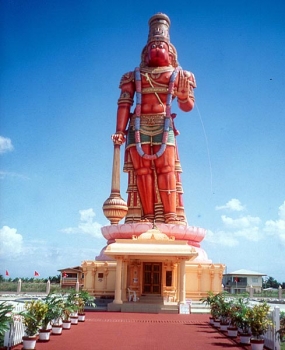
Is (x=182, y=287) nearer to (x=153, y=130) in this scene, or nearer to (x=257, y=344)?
(x=257, y=344)

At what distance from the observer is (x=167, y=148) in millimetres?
22828

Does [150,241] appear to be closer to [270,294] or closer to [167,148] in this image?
[167,148]

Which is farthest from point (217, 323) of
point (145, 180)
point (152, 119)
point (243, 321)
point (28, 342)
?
point (152, 119)

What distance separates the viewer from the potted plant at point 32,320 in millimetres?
8031

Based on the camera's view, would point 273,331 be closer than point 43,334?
Yes


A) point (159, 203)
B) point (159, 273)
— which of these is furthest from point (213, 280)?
point (159, 203)

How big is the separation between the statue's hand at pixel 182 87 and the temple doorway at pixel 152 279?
31.8 feet

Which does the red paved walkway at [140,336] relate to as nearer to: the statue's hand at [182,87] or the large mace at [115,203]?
the large mace at [115,203]

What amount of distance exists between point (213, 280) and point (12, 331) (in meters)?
13.7

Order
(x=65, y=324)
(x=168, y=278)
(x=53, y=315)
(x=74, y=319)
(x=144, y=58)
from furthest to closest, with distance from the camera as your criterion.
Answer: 1. (x=144, y=58)
2. (x=168, y=278)
3. (x=74, y=319)
4. (x=65, y=324)
5. (x=53, y=315)

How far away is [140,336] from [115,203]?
41.5ft

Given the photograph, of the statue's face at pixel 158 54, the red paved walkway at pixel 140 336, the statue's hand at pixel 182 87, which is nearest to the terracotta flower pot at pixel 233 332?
the red paved walkway at pixel 140 336

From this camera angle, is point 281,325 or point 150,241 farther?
point 150,241

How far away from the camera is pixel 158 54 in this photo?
77.0 ft
